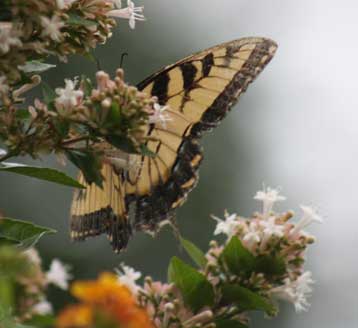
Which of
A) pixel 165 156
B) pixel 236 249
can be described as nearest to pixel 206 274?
pixel 236 249

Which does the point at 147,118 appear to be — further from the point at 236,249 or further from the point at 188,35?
the point at 188,35

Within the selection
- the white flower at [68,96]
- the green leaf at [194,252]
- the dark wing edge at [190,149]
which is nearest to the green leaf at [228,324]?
the green leaf at [194,252]

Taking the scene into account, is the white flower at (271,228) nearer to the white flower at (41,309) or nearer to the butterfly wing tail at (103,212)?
the white flower at (41,309)

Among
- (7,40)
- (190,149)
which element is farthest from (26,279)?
(190,149)

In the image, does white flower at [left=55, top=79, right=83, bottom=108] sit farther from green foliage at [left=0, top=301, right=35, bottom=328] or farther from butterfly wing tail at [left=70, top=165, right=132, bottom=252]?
butterfly wing tail at [left=70, top=165, right=132, bottom=252]

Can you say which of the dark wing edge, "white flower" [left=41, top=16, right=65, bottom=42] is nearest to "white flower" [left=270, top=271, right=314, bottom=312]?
the dark wing edge

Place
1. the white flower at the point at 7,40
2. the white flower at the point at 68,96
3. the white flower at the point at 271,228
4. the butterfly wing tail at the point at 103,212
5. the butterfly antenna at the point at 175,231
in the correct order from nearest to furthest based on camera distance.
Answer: the white flower at the point at 7,40 → the white flower at the point at 68,96 → the white flower at the point at 271,228 → the butterfly antenna at the point at 175,231 → the butterfly wing tail at the point at 103,212
